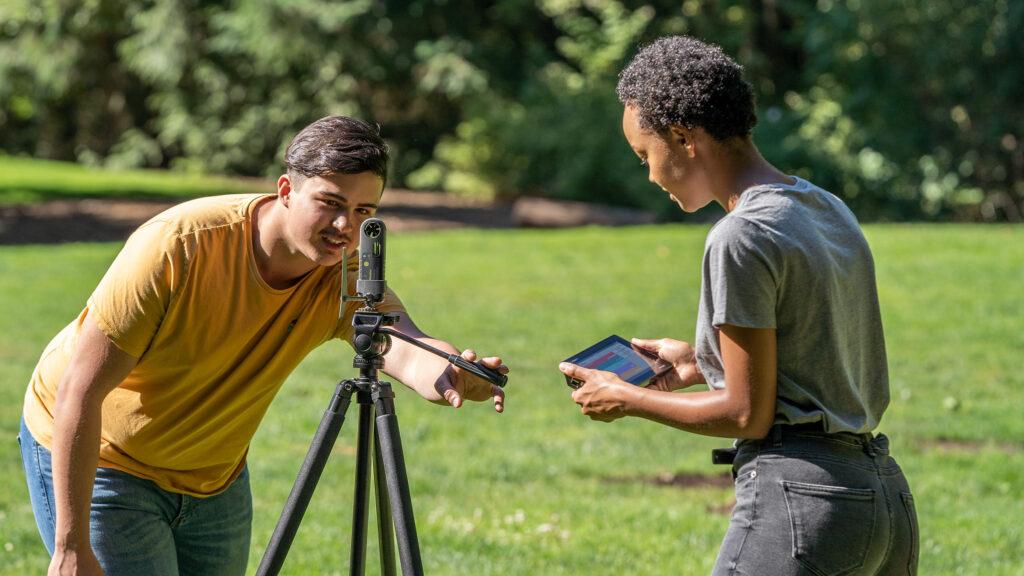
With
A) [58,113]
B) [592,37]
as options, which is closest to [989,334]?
[592,37]

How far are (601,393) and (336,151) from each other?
81 centimetres

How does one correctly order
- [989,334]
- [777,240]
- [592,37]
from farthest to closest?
[592,37], [989,334], [777,240]

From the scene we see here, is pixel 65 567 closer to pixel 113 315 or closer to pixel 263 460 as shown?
pixel 113 315

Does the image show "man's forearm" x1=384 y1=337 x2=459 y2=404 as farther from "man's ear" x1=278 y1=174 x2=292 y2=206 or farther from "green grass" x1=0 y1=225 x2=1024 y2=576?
"green grass" x1=0 y1=225 x2=1024 y2=576

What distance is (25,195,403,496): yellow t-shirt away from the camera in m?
2.99

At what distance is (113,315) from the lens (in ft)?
9.61

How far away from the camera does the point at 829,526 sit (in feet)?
8.88

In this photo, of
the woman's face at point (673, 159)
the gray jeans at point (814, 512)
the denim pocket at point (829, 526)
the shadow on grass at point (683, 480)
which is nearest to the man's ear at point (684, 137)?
the woman's face at point (673, 159)

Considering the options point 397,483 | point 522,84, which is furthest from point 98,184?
point 397,483

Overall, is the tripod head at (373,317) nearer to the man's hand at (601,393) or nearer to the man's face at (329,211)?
the man's face at (329,211)

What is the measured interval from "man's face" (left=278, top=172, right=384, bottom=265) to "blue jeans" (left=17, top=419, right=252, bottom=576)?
735mm

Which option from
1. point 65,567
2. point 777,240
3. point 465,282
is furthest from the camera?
point 465,282

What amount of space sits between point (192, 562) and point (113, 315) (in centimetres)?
88

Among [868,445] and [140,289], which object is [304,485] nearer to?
[140,289]
